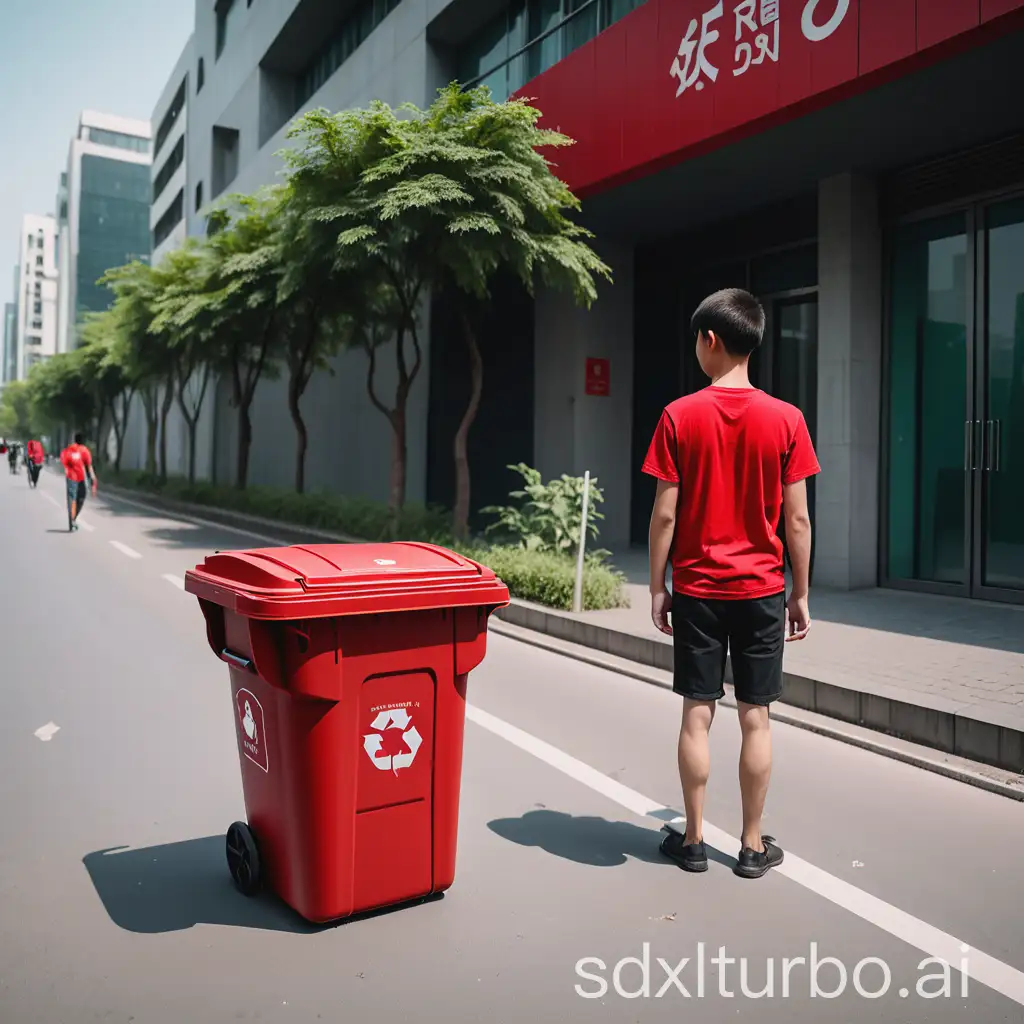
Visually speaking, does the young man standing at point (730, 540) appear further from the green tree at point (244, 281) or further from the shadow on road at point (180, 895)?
the green tree at point (244, 281)

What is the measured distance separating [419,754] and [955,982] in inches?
66.1

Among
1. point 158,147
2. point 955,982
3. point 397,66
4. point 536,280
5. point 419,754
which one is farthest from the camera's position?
point 158,147

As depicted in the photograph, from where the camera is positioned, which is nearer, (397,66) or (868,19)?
(868,19)

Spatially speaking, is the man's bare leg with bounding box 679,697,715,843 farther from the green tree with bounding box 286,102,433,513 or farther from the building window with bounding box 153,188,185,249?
the building window with bounding box 153,188,185,249

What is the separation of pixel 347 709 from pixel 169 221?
5231 cm

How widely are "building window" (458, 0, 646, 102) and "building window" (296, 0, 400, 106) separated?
156 inches

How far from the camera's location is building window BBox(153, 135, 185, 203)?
4812 cm

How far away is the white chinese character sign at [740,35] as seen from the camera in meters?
8.98

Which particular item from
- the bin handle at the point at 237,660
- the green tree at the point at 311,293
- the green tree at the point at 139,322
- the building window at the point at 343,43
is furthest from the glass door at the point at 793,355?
the green tree at the point at 139,322

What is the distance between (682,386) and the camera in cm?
1498

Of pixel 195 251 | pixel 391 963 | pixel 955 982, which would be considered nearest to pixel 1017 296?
pixel 955 982

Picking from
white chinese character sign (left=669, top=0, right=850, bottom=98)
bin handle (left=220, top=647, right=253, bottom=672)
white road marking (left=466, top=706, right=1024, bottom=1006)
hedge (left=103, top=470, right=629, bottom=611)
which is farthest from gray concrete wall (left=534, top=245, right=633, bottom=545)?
bin handle (left=220, top=647, right=253, bottom=672)

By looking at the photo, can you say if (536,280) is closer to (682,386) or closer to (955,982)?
(682,386)

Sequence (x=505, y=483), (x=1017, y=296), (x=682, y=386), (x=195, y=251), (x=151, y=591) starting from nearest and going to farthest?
(x=1017, y=296)
(x=151, y=591)
(x=682, y=386)
(x=505, y=483)
(x=195, y=251)
